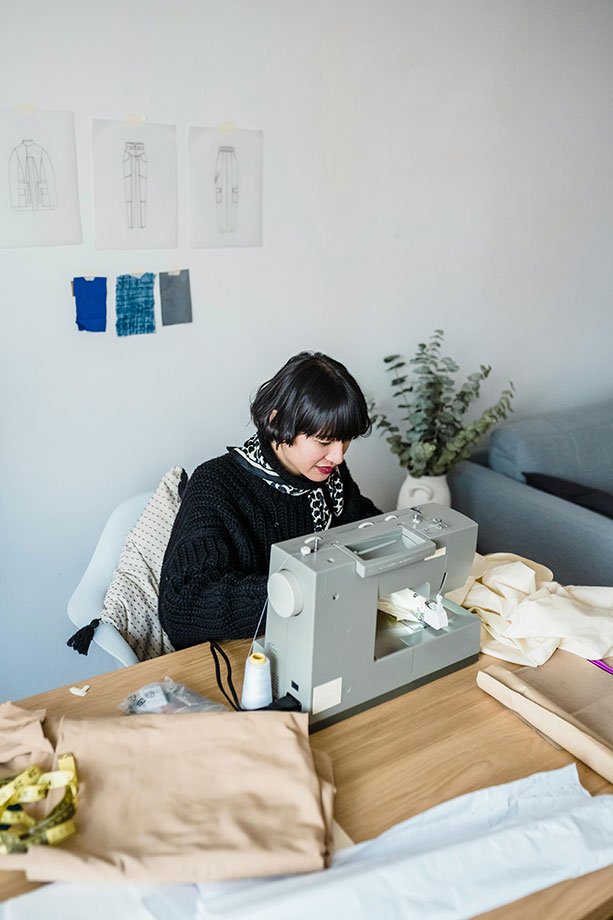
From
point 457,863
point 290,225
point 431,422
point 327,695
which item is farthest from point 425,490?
point 457,863

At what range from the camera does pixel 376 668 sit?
1.41 m

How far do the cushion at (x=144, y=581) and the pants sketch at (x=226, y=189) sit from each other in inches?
29.4

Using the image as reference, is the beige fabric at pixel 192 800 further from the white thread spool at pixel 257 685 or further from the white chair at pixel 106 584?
the white chair at pixel 106 584

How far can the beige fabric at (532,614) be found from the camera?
1.57 meters

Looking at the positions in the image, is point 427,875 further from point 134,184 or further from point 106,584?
point 134,184

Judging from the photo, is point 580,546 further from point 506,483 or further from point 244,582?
point 244,582

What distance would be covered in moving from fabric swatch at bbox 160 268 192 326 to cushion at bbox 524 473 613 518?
1.30 metres

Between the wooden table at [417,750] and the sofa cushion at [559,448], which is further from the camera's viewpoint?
the sofa cushion at [559,448]

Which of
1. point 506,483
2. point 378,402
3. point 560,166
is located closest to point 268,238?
point 378,402

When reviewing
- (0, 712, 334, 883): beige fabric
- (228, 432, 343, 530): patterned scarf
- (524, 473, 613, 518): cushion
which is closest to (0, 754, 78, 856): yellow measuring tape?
(0, 712, 334, 883): beige fabric

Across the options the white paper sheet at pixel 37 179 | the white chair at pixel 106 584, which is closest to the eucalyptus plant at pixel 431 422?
the white chair at pixel 106 584

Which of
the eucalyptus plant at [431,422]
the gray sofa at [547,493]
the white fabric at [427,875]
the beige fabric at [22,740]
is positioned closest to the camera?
the white fabric at [427,875]

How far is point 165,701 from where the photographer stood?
1.34m

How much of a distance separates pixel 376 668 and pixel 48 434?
1.16 m
